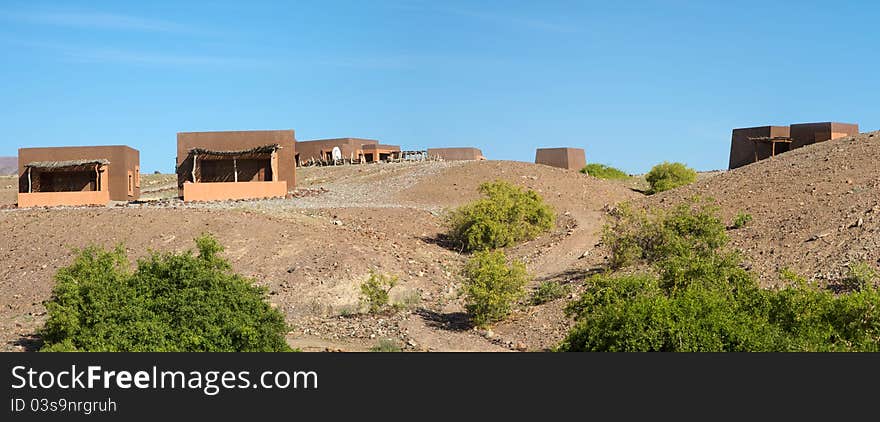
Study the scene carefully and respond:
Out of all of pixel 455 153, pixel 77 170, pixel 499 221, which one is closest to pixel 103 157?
pixel 77 170

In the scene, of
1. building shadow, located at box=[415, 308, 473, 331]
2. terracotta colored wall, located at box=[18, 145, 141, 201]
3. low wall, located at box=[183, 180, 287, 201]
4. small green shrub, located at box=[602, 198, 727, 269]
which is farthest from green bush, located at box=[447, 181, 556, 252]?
terracotta colored wall, located at box=[18, 145, 141, 201]

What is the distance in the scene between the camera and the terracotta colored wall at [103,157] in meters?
33.3

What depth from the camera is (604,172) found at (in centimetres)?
4503

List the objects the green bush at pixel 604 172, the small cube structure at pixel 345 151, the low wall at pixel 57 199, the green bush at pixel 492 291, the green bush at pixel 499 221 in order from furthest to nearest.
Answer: the small cube structure at pixel 345 151
the green bush at pixel 604 172
the low wall at pixel 57 199
the green bush at pixel 499 221
the green bush at pixel 492 291

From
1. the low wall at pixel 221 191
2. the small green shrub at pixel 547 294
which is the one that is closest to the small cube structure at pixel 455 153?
the low wall at pixel 221 191

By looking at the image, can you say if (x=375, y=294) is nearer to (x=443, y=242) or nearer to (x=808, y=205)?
(x=443, y=242)

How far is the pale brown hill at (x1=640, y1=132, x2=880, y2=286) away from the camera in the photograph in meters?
15.5

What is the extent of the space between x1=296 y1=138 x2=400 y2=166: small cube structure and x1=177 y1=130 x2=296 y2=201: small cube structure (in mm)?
18435

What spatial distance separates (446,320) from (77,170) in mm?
21288

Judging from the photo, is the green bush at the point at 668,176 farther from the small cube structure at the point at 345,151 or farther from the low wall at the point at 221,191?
the small cube structure at the point at 345,151

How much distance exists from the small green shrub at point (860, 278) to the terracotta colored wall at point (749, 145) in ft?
85.2

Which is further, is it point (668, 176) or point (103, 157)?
point (668, 176)

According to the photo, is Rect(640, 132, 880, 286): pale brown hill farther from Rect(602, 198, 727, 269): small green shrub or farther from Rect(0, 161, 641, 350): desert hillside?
Rect(0, 161, 641, 350): desert hillside

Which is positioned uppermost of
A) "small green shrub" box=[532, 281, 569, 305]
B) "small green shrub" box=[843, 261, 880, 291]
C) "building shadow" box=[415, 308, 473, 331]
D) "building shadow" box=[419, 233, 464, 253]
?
"building shadow" box=[419, 233, 464, 253]
